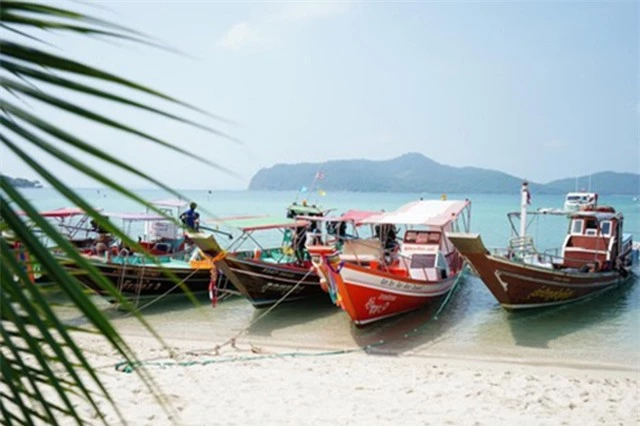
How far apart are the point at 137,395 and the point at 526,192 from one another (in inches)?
484

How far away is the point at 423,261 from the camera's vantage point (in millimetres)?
13656

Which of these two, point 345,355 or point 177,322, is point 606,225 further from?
point 177,322

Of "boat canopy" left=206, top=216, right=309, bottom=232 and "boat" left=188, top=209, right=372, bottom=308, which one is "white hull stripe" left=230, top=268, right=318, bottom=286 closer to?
"boat" left=188, top=209, right=372, bottom=308

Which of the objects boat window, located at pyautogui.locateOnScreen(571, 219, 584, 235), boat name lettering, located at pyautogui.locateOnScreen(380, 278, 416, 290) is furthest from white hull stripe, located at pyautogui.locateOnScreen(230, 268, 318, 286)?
boat window, located at pyautogui.locateOnScreen(571, 219, 584, 235)

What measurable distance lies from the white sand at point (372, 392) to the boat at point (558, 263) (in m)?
2.67

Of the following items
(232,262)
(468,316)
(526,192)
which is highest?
(526,192)

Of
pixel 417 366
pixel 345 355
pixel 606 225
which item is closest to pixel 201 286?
pixel 345 355

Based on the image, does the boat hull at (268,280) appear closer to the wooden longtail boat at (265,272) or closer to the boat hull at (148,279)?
the wooden longtail boat at (265,272)

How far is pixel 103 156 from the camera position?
66cm

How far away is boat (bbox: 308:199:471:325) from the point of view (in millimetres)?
11156

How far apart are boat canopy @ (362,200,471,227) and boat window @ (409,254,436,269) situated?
0.90m

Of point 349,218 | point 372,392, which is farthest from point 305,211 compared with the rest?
point 372,392

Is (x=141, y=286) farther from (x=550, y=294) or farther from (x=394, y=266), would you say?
(x=550, y=294)

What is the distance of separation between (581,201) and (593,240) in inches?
161
